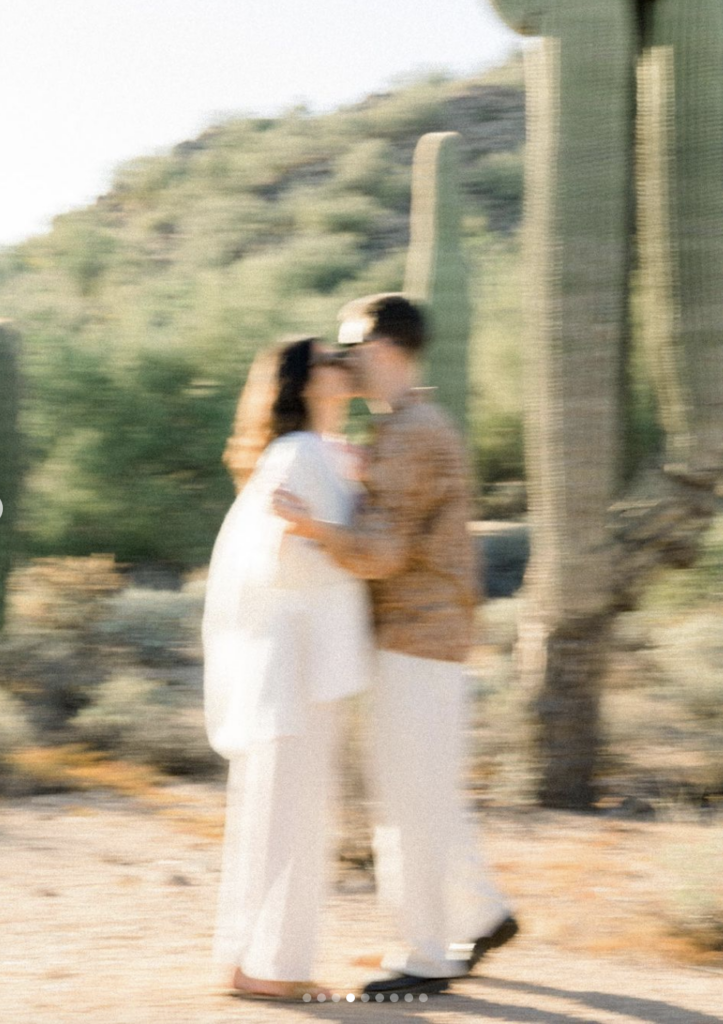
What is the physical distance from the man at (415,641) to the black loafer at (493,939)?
0.19 ft

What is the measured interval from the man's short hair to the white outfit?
0.36m

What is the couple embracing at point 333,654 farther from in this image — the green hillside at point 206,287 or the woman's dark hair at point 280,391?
the green hillside at point 206,287

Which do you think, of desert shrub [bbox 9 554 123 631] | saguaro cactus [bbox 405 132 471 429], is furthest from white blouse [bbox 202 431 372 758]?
desert shrub [bbox 9 554 123 631]

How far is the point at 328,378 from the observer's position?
4.08 metres

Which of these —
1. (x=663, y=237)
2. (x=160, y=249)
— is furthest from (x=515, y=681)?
(x=160, y=249)

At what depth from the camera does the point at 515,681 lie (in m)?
8.46

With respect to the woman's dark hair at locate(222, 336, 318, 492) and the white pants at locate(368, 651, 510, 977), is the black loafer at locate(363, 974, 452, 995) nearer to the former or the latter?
the white pants at locate(368, 651, 510, 977)

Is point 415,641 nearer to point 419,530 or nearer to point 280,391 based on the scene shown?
point 419,530

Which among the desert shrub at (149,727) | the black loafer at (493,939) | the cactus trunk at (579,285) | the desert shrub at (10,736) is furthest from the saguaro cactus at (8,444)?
the black loafer at (493,939)

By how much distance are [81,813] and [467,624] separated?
405 cm

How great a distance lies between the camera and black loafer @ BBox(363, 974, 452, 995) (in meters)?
4.00

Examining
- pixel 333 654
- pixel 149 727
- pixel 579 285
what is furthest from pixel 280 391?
pixel 149 727

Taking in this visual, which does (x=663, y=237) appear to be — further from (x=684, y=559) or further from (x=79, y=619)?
(x=79, y=619)

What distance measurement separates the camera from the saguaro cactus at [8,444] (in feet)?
33.7
